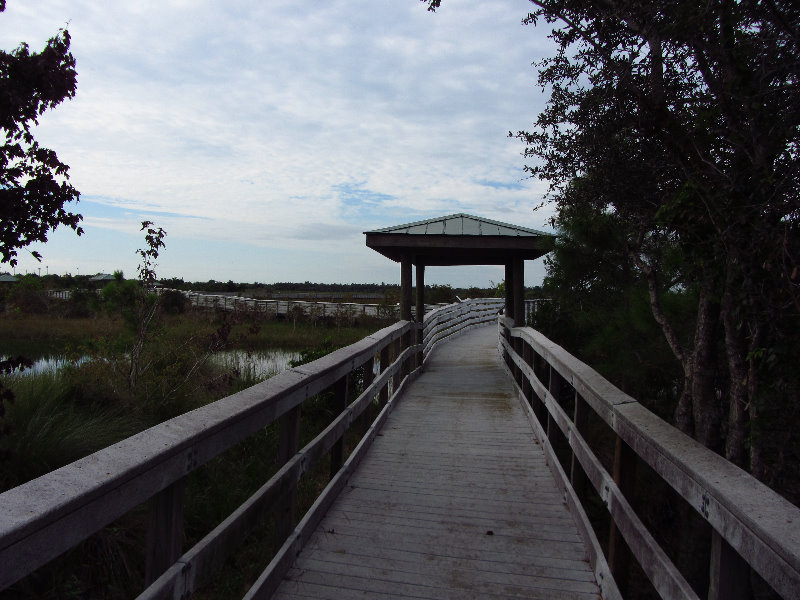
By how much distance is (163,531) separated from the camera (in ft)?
5.09

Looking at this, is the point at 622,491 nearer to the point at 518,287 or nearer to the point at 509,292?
the point at 518,287

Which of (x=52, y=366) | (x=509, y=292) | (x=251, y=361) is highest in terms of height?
(x=509, y=292)

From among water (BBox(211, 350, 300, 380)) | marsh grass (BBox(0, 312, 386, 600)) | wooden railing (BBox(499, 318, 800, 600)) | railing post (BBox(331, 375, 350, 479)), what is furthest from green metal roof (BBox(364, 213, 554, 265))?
wooden railing (BBox(499, 318, 800, 600))

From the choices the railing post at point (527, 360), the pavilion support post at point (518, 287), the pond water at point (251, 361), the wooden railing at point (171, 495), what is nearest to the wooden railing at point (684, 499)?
the wooden railing at point (171, 495)

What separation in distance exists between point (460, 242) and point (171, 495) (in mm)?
6965

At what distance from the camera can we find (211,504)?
4574mm

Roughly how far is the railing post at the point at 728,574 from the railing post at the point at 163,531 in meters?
1.46

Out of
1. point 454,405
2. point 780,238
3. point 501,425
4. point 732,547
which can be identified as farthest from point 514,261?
point 732,547

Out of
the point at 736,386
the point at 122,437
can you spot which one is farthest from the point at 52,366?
the point at 736,386

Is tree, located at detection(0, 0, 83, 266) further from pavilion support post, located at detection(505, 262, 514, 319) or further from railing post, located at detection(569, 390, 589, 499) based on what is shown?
pavilion support post, located at detection(505, 262, 514, 319)

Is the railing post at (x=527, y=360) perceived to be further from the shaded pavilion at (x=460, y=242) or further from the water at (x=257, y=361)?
the water at (x=257, y=361)

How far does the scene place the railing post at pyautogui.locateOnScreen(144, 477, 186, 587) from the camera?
5.01 feet

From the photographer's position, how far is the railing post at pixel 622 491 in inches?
93.9

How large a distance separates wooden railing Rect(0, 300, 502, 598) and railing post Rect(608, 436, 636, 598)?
1.47 meters
